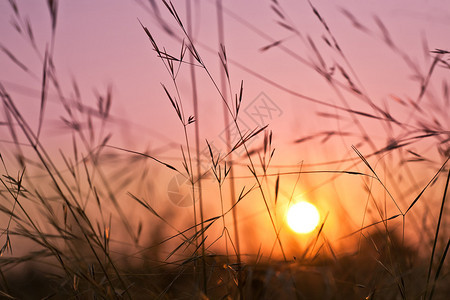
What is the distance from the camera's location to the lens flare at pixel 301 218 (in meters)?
1.32

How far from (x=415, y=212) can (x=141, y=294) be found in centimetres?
83

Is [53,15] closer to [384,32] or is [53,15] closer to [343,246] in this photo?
[384,32]

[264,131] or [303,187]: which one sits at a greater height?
[264,131]

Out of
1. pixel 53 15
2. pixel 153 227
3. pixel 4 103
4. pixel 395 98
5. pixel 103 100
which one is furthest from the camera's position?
pixel 153 227

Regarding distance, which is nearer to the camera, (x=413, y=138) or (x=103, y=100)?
(x=413, y=138)

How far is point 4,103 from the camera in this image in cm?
118

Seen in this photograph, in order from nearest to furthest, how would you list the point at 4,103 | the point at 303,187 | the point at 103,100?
the point at 4,103 → the point at 103,100 → the point at 303,187

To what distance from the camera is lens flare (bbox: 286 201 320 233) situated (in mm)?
1317

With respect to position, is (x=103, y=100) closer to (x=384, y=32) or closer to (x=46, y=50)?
(x=46, y=50)

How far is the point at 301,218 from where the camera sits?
4.48 feet

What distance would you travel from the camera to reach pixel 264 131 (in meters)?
1.13

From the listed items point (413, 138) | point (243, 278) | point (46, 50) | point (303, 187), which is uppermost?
point (46, 50)

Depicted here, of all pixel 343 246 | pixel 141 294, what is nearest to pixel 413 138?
pixel 343 246

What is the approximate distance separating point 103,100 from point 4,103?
0.91ft
